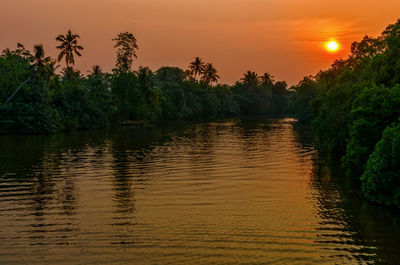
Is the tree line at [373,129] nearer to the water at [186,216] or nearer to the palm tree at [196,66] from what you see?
the water at [186,216]

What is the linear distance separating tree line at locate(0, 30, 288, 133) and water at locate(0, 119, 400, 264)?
37974 millimetres

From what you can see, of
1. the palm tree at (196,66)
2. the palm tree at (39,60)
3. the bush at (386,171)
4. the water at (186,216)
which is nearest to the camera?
the water at (186,216)

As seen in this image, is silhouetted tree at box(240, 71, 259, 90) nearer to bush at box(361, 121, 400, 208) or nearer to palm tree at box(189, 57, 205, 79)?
palm tree at box(189, 57, 205, 79)

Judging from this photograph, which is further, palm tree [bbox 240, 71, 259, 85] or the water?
palm tree [bbox 240, 71, 259, 85]

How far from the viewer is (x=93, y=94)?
321 feet

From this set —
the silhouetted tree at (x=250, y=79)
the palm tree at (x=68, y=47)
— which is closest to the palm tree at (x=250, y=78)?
the silhouetted tree at (x=250, y=79)

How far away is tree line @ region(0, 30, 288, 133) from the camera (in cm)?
7481

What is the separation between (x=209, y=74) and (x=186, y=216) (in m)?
144

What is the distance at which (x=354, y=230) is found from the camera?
62.7 feet

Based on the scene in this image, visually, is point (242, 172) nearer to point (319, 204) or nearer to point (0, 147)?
point (319, 204)

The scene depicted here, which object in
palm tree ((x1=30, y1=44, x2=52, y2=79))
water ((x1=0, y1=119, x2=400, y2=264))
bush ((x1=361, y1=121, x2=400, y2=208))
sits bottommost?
water ((x1=0, y1=119, x2=400, y2=264))

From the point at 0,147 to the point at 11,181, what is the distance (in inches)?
953

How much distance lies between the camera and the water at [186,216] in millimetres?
16016

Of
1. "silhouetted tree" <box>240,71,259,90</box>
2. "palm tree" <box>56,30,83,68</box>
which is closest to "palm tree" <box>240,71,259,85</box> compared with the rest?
"silhouetted tree" <box>240,71,259,90</box>
